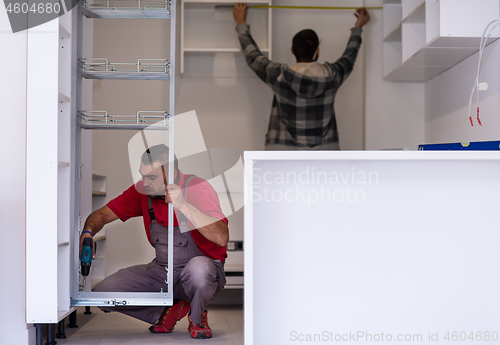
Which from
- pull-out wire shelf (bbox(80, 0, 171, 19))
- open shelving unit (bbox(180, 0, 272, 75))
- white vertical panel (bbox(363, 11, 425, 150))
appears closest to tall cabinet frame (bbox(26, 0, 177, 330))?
pull-out wire shelf (bbox(80, 0, 171, 19))

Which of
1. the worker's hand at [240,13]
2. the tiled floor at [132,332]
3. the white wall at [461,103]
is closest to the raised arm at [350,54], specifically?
the white wall at [461,103]

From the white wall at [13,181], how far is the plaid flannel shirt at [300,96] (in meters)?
1.53

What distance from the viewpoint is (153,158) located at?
2.29 metres

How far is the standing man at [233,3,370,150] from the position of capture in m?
3.01

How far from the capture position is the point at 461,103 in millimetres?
2887

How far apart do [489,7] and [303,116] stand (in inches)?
48.4

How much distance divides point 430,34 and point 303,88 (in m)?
0.80

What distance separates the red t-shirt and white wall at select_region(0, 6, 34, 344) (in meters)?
0.55

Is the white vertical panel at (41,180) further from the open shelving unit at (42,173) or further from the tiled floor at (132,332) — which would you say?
the tiled floor at (132,332)

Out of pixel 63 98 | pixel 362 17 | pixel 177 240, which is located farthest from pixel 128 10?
pixel 362 17

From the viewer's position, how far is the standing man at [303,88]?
301 cm

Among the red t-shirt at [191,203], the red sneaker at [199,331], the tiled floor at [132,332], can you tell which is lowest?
the tiled floor at [132,332]

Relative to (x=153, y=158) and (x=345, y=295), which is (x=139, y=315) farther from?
(x=345, y=295)

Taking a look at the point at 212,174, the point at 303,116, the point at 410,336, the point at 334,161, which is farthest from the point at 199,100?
the point at 410,336
